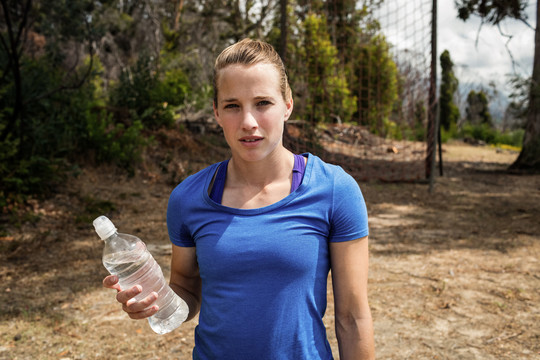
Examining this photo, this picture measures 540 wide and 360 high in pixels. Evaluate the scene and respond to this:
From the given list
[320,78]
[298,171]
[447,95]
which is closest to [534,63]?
[320,78]

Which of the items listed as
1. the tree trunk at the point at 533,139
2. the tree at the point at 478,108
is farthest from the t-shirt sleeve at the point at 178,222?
the tree at the point at 478,108

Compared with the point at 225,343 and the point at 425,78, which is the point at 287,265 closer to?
the point at 225,343

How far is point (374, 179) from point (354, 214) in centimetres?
834

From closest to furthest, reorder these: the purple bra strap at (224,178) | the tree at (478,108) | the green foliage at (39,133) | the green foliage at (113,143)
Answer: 1. the purple bra strap at (224,178)
2. the green foliage at (39,133)
3. the green foliage at (113,143)
4. the tree at (478,108)

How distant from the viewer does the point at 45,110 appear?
7.25 meters

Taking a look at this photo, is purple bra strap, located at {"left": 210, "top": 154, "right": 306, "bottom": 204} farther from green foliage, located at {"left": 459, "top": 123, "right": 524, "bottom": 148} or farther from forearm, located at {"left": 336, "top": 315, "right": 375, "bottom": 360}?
green foliage, located at {"left": 459, "top": 123, "right": 524, "bottom": 148}

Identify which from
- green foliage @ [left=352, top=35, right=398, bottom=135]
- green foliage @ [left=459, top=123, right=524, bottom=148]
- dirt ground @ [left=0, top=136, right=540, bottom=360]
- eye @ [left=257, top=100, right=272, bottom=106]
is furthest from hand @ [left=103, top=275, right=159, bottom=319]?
green foliage @ [left=459, top=123, right=524, bottom=148]

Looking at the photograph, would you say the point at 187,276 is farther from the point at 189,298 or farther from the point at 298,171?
the point at 298,171

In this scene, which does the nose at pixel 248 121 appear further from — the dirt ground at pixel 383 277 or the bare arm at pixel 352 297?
the dirt ground at pixel 383 277

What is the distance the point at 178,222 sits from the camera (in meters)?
1.44

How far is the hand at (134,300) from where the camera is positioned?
127 cm

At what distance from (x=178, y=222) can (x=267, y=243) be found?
327 mm

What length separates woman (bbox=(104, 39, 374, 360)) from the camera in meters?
1.28

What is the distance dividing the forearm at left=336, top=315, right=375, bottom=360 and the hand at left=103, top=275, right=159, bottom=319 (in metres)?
0.54
